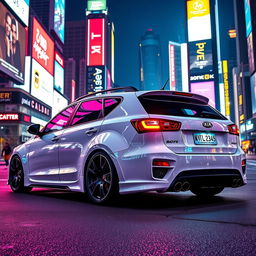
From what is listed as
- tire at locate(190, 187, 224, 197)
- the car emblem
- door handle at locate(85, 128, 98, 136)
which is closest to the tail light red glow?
the car emblem

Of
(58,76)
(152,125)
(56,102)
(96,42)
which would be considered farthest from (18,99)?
(152,125)

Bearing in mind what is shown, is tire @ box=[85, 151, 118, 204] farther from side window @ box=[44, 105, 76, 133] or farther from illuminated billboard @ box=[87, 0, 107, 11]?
illuminated billboard @ box=[87, 0, 107, 11]

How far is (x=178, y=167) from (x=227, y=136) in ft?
3.51

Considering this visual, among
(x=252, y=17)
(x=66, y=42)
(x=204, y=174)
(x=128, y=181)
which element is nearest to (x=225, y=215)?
(x=204, y=174)

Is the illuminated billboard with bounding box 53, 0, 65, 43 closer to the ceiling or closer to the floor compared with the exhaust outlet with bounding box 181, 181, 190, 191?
closer to the ceiling

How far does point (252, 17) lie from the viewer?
75.4 m

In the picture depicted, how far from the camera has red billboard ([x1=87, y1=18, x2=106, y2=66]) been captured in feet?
294

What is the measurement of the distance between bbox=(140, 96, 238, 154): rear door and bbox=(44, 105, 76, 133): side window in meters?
1.63

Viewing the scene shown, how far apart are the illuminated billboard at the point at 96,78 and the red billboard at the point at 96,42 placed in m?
1.52

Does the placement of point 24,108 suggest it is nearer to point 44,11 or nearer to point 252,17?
point 252,17

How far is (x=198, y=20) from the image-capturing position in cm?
8875

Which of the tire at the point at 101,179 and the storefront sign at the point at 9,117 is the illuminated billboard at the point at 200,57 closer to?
the storefront sign at the point at 9,117

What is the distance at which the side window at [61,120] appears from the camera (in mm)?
5801

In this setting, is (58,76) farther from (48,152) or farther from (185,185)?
(185,185)
